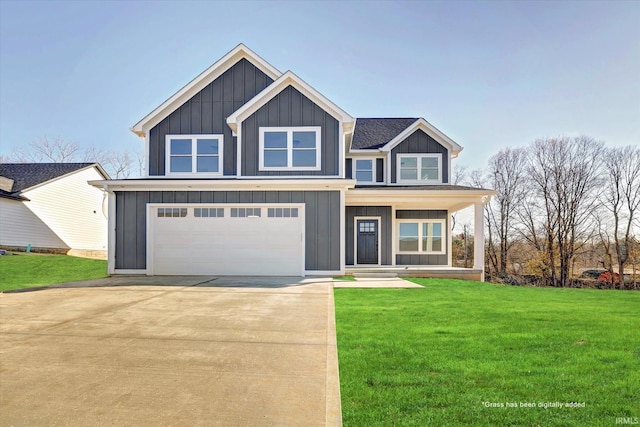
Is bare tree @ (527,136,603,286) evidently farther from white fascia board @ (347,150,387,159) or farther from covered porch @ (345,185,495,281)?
white fascia board @ (347,150,387,159)

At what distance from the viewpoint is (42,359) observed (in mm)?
3756

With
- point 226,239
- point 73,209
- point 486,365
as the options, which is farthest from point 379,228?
point 73,209

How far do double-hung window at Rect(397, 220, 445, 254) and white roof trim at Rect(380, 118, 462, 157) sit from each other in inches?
136

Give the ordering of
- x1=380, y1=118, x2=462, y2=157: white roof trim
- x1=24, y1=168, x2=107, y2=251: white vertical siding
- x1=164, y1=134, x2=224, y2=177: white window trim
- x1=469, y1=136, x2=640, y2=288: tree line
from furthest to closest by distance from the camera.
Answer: x1=469, y1=136, x2=640, y2=288: tree line < x1=24, y1=168, x2=107, y2=251: white vertical siding < x1=380, y1=118, x2=462, y2=157: white roof trim < x1=164, y1=134, x2=224, y2=177: white window trim

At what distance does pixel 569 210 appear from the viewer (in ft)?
85.0

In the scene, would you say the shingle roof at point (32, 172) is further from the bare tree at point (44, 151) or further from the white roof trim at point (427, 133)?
the white roof trim at point (427, 133)

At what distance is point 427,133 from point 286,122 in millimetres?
6800

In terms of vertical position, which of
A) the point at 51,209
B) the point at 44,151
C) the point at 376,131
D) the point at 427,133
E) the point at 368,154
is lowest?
the point at 51,209

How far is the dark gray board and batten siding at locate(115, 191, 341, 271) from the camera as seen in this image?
12.0m

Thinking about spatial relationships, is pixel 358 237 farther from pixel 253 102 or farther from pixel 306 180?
pixel 253 102

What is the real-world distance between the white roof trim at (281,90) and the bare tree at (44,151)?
34.3m

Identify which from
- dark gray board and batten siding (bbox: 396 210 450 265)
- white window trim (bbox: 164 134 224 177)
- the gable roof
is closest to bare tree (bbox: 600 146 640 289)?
dark gray board and batten siding (bbox: 396 210 450 265)

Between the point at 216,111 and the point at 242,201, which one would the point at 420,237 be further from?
the point at 216,111

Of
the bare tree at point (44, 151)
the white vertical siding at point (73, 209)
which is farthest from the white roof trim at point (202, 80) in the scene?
the bare tree at point (44, 151)
